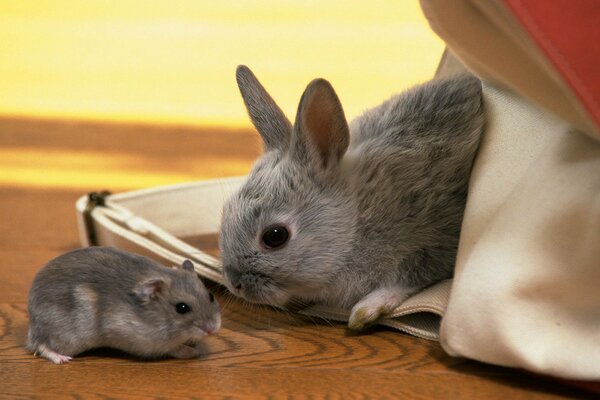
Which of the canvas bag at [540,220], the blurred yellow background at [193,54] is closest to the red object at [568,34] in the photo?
the canvas bag at [540,220]

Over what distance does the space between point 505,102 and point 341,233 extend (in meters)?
0.36

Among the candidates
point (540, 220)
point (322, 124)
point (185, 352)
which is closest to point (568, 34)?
point (540, 220)

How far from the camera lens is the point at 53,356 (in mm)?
1509

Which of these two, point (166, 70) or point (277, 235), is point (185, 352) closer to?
point (277, 235)

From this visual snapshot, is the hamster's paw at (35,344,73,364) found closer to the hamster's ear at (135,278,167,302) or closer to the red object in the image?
the hamster's ear at (135,278,167,302)

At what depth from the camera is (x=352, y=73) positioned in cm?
364

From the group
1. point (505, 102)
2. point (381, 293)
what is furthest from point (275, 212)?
point (505, 102)

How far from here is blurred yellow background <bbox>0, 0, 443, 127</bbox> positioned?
3405mm

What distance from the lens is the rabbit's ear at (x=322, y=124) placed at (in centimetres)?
155

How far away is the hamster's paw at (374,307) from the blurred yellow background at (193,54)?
155 centimetres

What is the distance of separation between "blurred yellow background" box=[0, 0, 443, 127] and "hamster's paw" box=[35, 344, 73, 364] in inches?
67.6

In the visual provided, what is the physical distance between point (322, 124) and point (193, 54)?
2419 mm

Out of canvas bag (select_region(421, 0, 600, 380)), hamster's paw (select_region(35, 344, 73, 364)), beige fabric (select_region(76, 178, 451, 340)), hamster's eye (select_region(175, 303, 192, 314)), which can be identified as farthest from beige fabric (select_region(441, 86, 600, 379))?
hamster's paw (select_region(35, 344, 73, 364))

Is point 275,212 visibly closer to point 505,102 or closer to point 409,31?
point 505,102
